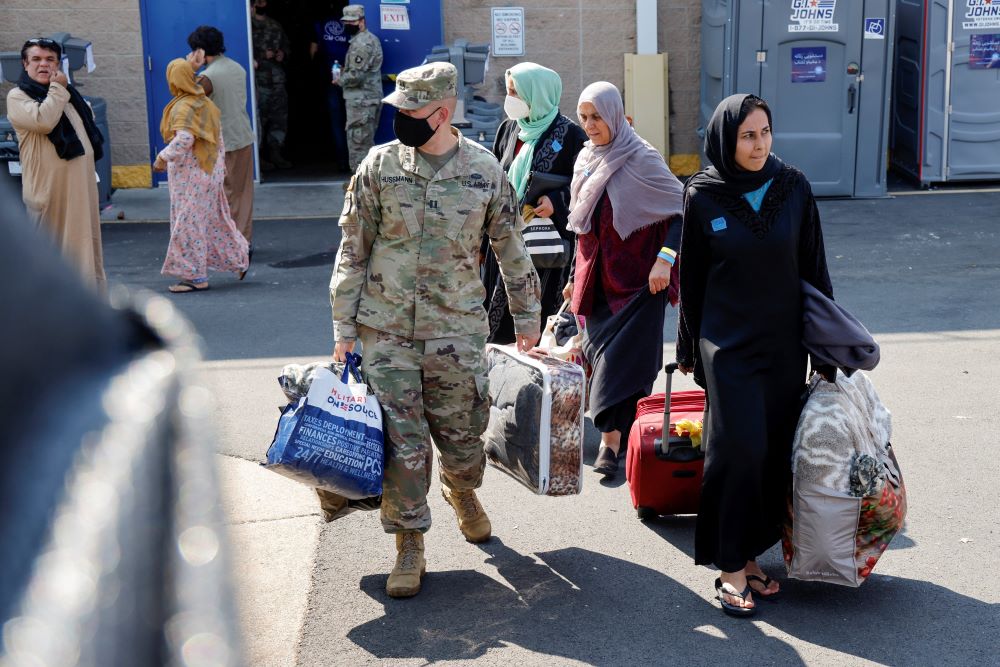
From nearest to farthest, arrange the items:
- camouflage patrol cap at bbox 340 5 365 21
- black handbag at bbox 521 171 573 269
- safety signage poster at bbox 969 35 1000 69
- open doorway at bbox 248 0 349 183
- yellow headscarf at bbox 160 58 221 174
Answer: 1. black handbag at bbox 521 171 573 269
2. yellow headscarf at bbox 160 58 221 174
3. safety signage poster at bbox 969 35 1000 69
4. camouflage patrol cap at bbox 340 5 365 21
5. open doorway at bbox 248 0 349 183

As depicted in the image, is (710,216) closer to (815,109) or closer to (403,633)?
(403,633)

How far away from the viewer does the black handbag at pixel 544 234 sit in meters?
6.03

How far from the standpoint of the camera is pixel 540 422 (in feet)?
15.0

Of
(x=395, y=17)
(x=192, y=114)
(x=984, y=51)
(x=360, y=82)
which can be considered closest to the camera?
(x=192, y=114)

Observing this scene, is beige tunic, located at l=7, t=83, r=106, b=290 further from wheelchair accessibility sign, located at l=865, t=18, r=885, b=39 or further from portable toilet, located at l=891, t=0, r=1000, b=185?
portable toilet, located at l=891, t=0, r=1000, b=185

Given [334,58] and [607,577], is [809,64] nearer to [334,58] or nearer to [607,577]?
[334,58]

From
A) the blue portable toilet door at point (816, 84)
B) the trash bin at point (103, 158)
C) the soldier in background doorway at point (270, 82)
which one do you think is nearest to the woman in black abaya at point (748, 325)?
the blue portable toilet door at point (816, 84)

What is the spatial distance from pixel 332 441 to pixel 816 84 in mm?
10088

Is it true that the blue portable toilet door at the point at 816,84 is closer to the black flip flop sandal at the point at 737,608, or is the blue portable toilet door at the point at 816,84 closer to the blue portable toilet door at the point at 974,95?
the blue portable toilet door at the point at 974,95

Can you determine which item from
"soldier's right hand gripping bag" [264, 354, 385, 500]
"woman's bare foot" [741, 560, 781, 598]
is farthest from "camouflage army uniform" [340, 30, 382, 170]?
"woman's bare foot" [741, 560, 781, 598]

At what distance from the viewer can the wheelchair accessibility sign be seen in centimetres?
1270

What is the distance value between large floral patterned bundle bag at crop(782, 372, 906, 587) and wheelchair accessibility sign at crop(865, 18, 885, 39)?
9.51 metres

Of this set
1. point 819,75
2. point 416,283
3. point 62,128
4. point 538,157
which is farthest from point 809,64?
point 416,283

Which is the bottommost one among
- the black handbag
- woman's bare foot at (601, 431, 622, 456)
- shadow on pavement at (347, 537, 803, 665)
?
shadow on pavement at (347, 537, 803, 665)
